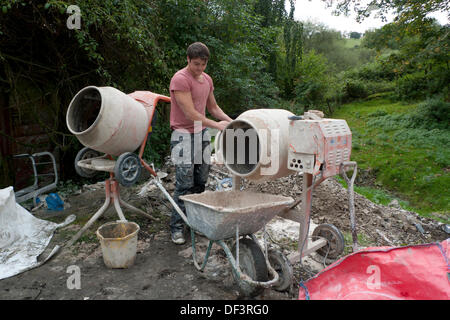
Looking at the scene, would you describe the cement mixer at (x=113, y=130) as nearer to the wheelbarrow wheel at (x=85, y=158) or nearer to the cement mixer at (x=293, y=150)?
the wheelbarrow wheel at (x=85, y=158)

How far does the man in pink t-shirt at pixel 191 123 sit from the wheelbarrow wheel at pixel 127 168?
0.36 metres

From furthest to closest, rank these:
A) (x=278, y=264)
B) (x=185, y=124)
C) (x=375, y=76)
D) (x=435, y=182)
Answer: (x=375, y=76) → (x=435, y=182) → (x=185, y=124) → (x=278, y=264)

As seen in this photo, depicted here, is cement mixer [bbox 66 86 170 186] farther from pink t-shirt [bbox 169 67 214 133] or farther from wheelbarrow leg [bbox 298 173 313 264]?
wheelbarrow leg [bbox 298 173 313 264]

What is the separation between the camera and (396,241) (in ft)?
11.2

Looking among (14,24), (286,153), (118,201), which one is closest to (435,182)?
(286,153)

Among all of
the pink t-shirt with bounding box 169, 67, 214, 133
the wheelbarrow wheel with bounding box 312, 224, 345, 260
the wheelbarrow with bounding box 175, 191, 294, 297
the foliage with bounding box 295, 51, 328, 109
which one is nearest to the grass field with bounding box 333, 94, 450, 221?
the wheelbarrow wheel with bounding box 312, 224, 345, 260

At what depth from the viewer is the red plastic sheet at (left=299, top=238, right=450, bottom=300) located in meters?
1.59

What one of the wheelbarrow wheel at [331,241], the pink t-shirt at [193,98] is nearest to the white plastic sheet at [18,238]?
the pink t-shirt at [193,98]

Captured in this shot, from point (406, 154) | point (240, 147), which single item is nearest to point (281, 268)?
point (240, 147)

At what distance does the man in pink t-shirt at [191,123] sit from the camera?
2.60 meters

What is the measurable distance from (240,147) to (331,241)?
3.81ft

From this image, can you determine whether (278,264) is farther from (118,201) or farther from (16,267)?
(16,267)

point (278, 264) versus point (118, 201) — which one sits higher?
point (118, 201)

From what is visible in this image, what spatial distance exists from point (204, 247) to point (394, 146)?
289 inches
